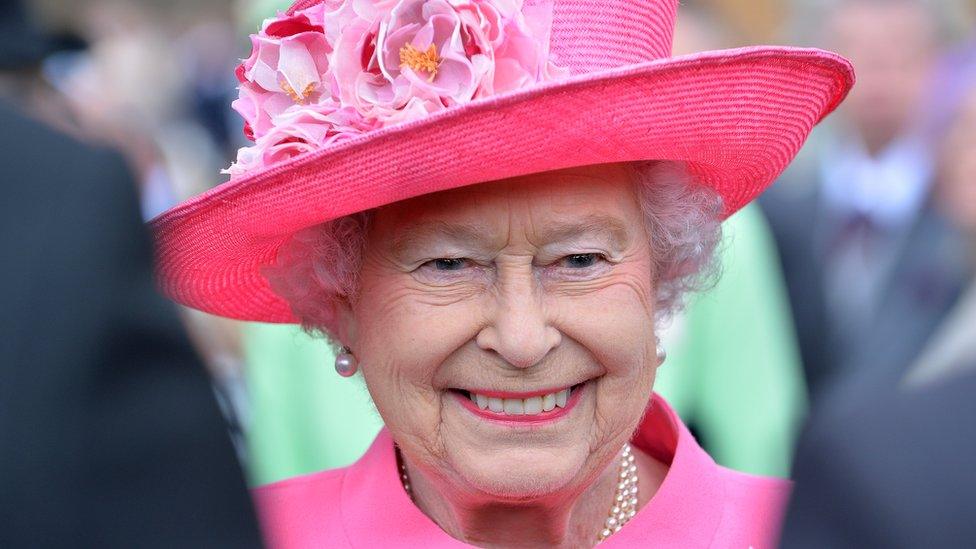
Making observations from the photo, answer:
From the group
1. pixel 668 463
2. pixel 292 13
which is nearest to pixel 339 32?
pixel 292 13

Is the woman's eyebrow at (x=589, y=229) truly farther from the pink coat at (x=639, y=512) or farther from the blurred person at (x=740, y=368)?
the blurred person at (x=740, y=368)

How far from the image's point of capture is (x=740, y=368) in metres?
5.20

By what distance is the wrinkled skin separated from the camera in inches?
117

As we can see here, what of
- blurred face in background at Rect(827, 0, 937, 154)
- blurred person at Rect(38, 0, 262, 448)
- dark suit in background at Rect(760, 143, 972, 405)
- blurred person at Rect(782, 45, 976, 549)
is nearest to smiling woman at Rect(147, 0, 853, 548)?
blurred person at Rect(38, 0, 262, 448)

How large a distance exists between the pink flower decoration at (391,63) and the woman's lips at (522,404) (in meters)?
0.57

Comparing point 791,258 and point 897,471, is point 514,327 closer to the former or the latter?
point 897,471

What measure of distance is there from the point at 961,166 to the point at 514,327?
2267 millimetres

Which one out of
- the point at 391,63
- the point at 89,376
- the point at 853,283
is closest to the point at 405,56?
the point at 391,63

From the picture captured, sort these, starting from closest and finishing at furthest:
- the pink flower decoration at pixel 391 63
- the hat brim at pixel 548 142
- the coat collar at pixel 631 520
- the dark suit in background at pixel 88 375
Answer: the dark suit in background at pixel 88 375
the hat brim at pixel 548 142
the pink flower decoration at pixel 391 63
the coat collar at pixel 631 520

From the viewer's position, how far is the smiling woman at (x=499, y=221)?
111 inches

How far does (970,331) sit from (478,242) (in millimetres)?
1468

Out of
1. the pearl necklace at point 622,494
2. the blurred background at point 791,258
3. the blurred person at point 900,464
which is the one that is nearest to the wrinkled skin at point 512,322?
the pearl necklace at point 622,494

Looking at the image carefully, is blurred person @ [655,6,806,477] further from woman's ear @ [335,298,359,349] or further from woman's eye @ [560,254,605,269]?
woman's eye @ [560,254,605,269]

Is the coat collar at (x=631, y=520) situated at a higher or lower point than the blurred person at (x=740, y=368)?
higher
